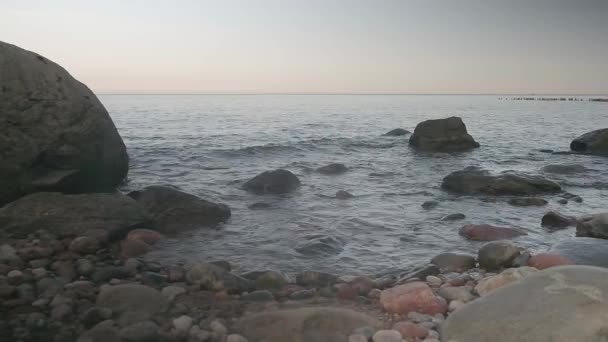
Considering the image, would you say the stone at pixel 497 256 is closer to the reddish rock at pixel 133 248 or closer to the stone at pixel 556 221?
the stone at pixel 556 221

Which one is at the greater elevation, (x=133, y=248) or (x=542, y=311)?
(x=542, y=311)

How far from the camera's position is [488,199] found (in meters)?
11.8

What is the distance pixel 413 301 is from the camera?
5.35 meters

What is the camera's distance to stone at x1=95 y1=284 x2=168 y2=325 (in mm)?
5069

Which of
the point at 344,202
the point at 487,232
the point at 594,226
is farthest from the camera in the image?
the point at 344,202

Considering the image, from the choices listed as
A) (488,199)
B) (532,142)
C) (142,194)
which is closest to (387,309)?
(142,194)

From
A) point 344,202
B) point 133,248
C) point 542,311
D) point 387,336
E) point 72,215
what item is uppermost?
point 542,311

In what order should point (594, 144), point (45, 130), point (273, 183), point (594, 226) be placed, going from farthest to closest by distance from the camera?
point (594, 144), point (273, 183), point (45, 130), point (594, 226)

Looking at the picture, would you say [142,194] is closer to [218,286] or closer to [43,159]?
[43,159]

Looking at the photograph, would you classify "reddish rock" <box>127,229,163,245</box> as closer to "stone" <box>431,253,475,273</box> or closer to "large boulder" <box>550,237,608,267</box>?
"stone" <box>431,253,475,273</box>

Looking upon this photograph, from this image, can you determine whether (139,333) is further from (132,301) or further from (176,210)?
(176,210)

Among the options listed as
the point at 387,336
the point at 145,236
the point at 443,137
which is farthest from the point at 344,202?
the point at 443,137

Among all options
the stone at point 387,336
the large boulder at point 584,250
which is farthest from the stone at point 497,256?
the stone at point 387,336

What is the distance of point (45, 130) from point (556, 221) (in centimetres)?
1050
